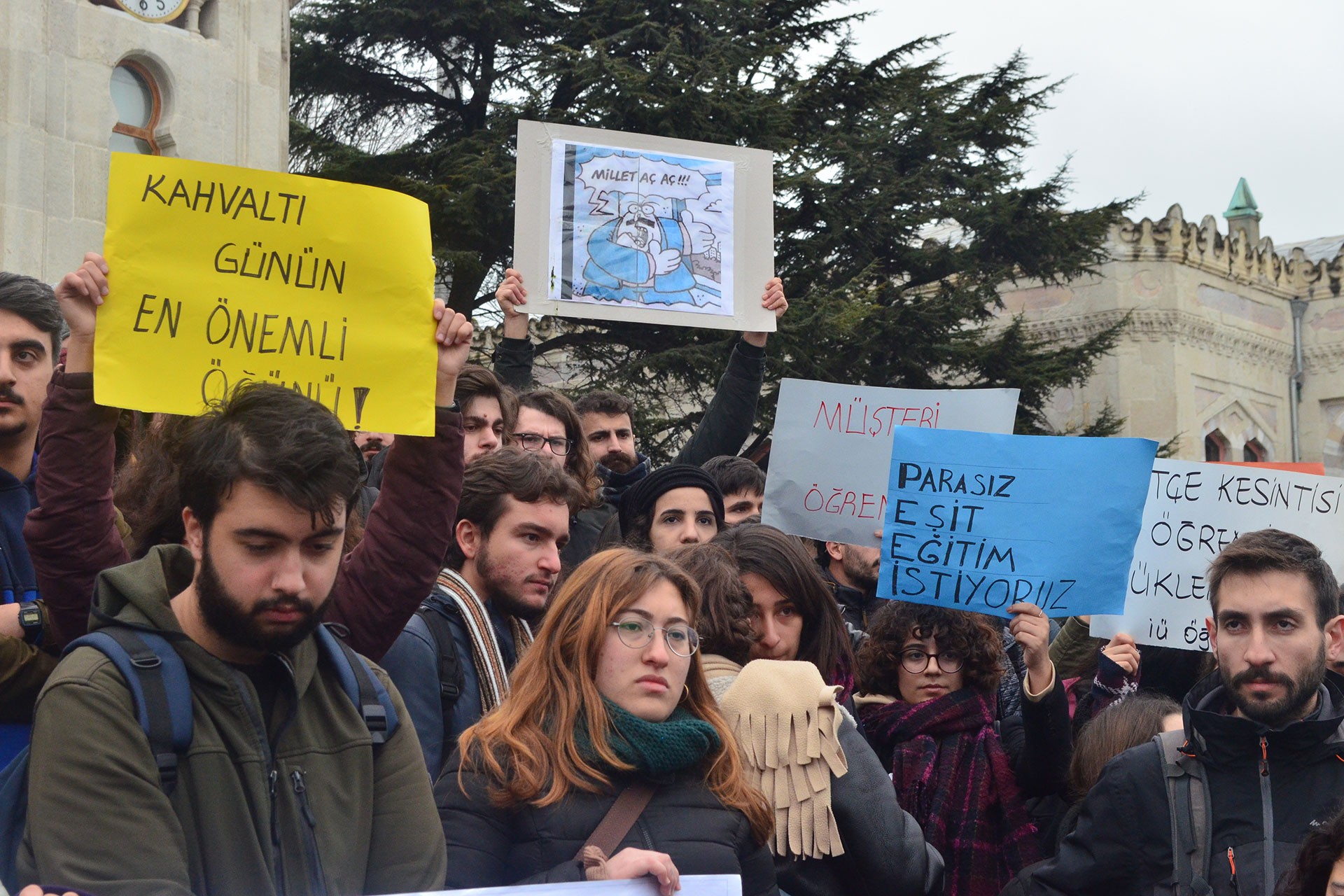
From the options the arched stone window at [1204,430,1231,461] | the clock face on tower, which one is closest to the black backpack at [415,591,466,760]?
the clock face on tower

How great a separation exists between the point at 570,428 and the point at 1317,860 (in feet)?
9.94

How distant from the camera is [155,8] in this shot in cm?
1215

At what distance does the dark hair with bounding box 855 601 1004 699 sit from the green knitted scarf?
165cm

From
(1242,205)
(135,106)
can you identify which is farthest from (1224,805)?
(1242,205)

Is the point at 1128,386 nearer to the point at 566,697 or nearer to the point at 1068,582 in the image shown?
the point at 1068,582

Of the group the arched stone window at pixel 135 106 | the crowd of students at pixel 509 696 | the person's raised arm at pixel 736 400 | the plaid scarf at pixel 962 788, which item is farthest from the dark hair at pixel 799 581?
the arched stone window at pixel 135 106

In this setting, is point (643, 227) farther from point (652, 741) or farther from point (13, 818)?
point (13, 818)

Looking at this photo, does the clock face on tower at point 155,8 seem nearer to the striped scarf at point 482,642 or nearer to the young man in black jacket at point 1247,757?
the striped scarf at point 482,642

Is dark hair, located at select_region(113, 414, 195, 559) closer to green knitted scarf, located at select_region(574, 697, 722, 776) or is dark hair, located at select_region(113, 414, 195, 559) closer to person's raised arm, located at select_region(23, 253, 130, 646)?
person's raised arm, located at select_region(23, 253, 130, 646)

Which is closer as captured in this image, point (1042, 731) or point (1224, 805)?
point (1224, 805)

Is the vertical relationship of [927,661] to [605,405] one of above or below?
below

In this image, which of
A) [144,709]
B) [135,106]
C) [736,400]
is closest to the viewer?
[144,709]

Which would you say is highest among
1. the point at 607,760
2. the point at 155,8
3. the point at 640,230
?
the point at 155,8

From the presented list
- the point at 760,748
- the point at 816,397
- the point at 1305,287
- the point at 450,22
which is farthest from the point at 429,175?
the point at 1305,287
